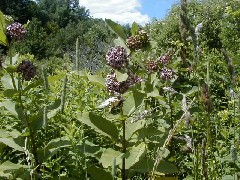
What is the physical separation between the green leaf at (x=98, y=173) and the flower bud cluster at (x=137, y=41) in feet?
2.26

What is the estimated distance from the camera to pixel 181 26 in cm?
152

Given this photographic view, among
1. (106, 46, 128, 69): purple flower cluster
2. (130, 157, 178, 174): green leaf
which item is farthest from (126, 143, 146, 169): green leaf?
(106, 46, 128, 69): purple flower cluster

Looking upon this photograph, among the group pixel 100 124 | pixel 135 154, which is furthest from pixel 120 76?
pixel 135 154

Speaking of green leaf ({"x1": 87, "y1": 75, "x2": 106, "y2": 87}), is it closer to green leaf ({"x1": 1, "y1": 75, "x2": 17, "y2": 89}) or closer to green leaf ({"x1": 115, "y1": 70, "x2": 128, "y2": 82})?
green leaf ({"x1": 115, "y1": 70, "x2": 128, "y2": 82})

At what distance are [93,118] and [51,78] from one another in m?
0.36

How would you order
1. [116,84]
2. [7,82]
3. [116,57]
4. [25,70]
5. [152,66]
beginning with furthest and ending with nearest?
[152,66], [7,82], [25,70], [116,84], [116,57]

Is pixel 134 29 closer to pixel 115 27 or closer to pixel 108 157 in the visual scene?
pixel 115 27

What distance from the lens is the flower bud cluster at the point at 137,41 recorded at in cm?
238

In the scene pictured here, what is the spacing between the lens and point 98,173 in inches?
88.0

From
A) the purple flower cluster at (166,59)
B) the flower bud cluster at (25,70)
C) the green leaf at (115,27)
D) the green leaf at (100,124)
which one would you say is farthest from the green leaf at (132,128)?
the purple flower cluster at (166,59)

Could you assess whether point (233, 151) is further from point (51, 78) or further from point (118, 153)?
point (51, 78)

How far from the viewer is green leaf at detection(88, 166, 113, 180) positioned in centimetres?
222

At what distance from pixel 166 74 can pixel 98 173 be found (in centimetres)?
95

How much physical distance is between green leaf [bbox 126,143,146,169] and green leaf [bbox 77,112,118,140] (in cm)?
14
